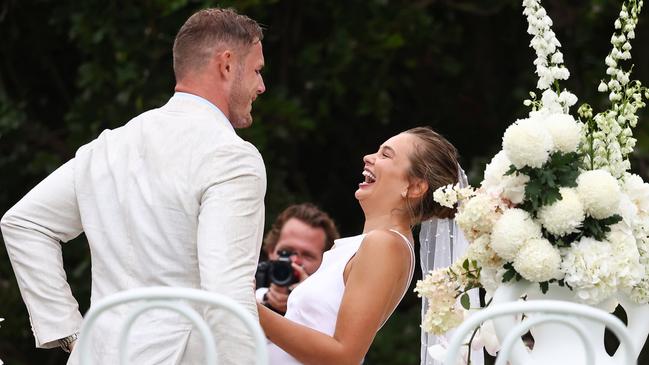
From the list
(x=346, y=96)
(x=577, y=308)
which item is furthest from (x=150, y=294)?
(x=346, y=96)

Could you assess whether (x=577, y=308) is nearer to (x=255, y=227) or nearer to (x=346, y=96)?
(x=255, y=227)

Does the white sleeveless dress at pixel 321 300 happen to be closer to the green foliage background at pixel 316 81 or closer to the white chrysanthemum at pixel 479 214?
the white chrysanthemum at pixel 479 214

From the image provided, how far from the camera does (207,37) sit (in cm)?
335

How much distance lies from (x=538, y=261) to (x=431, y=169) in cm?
85

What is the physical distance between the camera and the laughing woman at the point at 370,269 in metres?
3.52

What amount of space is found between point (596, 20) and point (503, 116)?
84 cm

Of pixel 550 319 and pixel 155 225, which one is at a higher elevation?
pixel 550 319

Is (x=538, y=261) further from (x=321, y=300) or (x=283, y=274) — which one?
(x=283, y=274)

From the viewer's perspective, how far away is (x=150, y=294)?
253 centimetres

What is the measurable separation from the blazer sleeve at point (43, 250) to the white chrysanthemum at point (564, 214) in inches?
46.8

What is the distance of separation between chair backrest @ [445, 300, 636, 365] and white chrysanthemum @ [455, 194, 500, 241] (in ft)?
1.91

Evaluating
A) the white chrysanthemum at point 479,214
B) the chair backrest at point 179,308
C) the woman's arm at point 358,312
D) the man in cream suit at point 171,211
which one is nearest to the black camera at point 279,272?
the woman's arm at point 358,312

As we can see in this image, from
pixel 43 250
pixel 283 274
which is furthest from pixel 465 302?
pixel 283 274

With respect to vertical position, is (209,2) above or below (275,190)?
above
